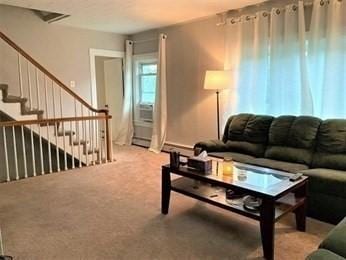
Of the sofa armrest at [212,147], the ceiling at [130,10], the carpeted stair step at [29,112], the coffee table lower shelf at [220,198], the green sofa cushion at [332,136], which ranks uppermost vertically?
the ceiling at [130,10]

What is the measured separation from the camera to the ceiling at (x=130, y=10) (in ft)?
13.6

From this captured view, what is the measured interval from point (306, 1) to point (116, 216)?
352 centimetres

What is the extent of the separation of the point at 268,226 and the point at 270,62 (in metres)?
2.67

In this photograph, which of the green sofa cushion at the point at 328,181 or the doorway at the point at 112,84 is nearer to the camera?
the green sofa cushion at the point at 328,181

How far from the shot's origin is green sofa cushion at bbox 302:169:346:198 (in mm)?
2689

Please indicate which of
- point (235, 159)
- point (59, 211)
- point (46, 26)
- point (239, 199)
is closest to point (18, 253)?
point (59, 211)

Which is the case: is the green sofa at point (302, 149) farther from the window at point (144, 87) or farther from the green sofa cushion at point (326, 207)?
the window at point (144, 87)

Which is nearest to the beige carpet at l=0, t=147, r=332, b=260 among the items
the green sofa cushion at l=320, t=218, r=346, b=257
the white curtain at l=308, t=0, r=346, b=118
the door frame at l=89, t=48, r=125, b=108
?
the green sofa cushion at l=320, t=218, r=346, b=257

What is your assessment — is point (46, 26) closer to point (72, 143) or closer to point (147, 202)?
point (72, 143)

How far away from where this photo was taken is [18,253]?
2330 millimetres

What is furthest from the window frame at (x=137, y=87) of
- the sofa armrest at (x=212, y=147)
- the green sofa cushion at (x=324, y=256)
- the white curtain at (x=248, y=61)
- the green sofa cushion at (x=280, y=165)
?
the green sofa cushion at (x=324, y=256)

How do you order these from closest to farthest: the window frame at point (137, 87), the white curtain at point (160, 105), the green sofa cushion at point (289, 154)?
the green sofa cushion at point (289, 154), the white curtain at point (160, 105), the window frame at point (137, 87)

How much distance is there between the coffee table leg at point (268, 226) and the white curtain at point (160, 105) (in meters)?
3.85

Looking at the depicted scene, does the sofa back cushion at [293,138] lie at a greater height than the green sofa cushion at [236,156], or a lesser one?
greater
